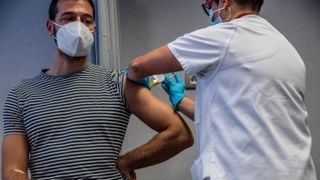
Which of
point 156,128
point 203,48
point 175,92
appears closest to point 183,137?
point 156,128

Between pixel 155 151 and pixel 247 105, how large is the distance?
16.1 inches

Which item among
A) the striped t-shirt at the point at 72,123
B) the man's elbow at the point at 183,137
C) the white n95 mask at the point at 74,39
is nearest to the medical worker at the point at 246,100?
the man's elbow at the point at 183,137

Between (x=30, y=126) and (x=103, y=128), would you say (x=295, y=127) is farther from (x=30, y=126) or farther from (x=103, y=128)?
(x=30, y=126)

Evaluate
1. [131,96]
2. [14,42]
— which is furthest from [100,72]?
[14,42]

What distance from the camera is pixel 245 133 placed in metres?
1.06

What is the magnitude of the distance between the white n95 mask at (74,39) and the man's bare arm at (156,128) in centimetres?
25

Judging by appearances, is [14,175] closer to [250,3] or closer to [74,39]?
[74,39]

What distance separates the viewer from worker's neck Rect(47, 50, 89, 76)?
1428mm

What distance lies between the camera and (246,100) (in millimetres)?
1072

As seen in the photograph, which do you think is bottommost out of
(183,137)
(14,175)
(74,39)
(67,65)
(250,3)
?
(14,175)

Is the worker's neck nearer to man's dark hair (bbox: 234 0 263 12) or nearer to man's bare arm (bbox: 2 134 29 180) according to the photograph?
man's bare arm (bbox: 2 134 29 180)

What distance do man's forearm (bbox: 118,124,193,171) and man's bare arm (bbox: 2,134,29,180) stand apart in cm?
35

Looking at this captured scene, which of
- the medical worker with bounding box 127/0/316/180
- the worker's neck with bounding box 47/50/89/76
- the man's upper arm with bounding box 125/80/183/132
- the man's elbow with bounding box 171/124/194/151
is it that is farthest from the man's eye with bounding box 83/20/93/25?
the man's elbow with bounding box 171/124/194/151

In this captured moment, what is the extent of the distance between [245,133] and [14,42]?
1510mm
